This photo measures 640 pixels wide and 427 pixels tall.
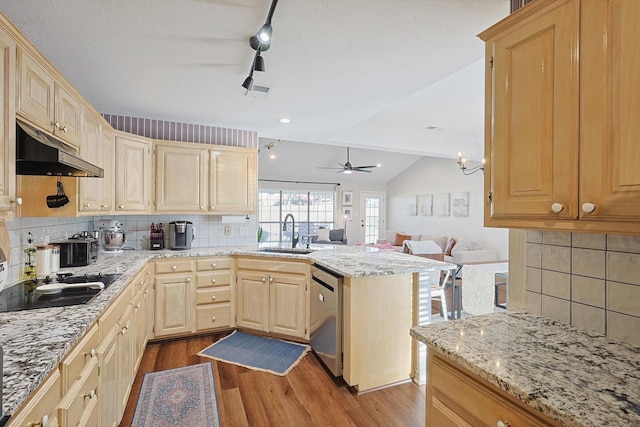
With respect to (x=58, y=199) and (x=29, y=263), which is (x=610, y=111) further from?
(x=29, y=263)

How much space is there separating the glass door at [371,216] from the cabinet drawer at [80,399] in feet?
29.6

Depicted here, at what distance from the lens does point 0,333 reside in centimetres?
115

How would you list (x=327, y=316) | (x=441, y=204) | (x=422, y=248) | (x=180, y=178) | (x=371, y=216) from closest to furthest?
1. (x=327, y=316)
2. (x=180, y=178)
3. (x=422, y=248)
4. (x=441, y=204)
5. (x=371, y=216)

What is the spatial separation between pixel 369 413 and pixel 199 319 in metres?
1.95

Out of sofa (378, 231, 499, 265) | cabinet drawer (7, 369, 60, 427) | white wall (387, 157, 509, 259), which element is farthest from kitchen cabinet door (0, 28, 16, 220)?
white wall (387, 157, 509, 259)

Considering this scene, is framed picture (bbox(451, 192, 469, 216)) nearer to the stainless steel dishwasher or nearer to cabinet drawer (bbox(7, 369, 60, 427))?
the stainless steel dishwasher

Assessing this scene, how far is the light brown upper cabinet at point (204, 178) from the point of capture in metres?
3.28

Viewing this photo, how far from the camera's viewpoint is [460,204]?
7.52 meters

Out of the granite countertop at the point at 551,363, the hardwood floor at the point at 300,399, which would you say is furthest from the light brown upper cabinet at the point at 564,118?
the hardwood floor at the point at 300,399

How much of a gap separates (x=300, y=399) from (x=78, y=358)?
148 cm

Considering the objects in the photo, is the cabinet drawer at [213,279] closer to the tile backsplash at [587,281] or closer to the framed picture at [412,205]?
the tile backsplash at [587,281]

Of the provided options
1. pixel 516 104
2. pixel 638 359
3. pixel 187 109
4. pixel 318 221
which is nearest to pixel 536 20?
pixel 516 104

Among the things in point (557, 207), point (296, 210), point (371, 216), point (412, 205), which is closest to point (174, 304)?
point (557, 207)

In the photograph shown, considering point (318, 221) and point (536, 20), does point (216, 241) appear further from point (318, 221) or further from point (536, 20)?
point (318, 221)
